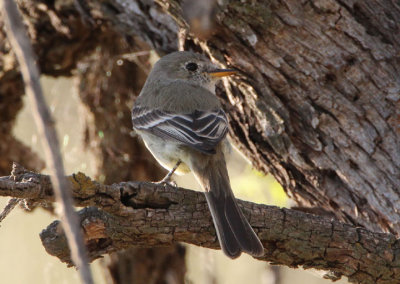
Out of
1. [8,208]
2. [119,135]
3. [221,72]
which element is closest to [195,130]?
[221,72]

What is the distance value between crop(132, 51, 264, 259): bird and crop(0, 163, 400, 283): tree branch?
10cm

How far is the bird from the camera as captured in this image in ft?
10.3

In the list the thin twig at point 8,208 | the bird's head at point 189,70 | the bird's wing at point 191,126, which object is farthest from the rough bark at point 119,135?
the thin twig at point 8,208

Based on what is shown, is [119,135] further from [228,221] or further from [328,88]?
[228,221]

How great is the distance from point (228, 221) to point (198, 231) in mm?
170

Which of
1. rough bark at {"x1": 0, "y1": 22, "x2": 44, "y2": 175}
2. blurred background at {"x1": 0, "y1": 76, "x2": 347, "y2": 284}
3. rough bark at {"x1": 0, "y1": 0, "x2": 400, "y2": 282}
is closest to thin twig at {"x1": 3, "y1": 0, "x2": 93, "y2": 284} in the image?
blurred background at {"x1": 0, "y1": 76, "x2": 347, "y2": 284}

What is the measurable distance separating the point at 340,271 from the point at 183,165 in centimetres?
133

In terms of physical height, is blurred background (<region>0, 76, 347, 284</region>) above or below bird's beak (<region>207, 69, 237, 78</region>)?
below

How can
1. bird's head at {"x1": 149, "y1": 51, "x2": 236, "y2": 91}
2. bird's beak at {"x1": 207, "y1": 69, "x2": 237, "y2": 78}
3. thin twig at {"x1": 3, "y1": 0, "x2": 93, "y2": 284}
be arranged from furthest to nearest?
bird's head at {"x1": 149, "y1": 51, "x2": 236, "y2": 91} < bird's beak at {"x1": 207, "y1": 69, "x2": 237, "y2": 78} < thin twig at {"x1": 3, "y1": 0, "x2": 93, "y2": 284}

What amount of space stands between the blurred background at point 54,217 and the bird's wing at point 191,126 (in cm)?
67

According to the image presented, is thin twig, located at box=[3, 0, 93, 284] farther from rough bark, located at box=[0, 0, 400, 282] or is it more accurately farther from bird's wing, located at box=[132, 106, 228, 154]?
rough bark, located at box=[0, 0, 400, 282]

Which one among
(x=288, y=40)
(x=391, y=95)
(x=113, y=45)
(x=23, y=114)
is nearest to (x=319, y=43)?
(x=288, y=40)

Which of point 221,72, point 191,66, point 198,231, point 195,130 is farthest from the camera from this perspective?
point 191,66

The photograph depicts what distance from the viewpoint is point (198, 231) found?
309 centimetres
